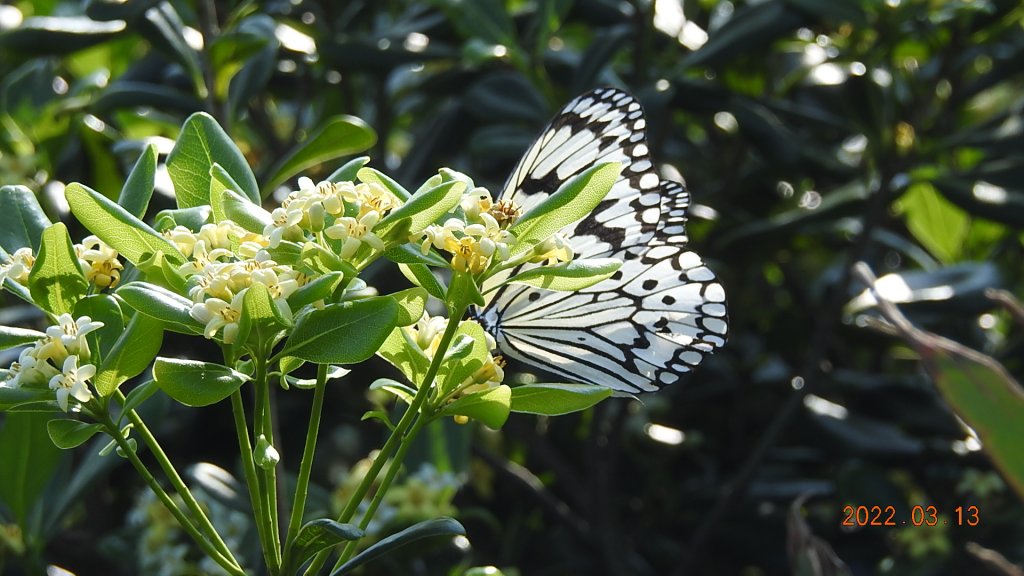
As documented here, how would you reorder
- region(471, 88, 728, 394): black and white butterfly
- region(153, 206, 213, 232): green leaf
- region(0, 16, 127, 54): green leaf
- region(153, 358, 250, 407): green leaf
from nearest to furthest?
region(153, 358, 250, 407): green leaf < region(153, 206, 213, 232): green leaf < region(471, 88, 728, 394): black and white butterfly < region(0, 16, 127, 54): green leaf

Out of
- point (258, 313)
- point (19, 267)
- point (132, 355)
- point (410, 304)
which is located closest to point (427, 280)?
point (410, 304)

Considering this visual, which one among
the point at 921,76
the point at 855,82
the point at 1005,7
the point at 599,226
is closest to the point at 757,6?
the point at 855,82

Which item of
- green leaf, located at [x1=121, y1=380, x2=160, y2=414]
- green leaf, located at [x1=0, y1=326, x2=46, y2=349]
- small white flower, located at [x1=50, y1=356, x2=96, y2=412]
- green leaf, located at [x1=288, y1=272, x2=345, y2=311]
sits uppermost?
green leaf, located at [x1=288, y1=272, x2=345, y2=311]

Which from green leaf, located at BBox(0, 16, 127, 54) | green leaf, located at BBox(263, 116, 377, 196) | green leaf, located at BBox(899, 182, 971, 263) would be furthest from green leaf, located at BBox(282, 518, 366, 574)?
green leaf, located at BBox(899, 182, 971, 263)

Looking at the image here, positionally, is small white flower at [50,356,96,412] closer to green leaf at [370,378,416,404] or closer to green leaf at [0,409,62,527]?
green leaf at [370,378,416,404]

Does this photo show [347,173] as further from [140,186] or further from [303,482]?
[303,482]

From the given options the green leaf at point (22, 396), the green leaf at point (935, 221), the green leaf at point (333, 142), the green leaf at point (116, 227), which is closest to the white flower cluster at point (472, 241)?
the green leaf at point (116, 227)
